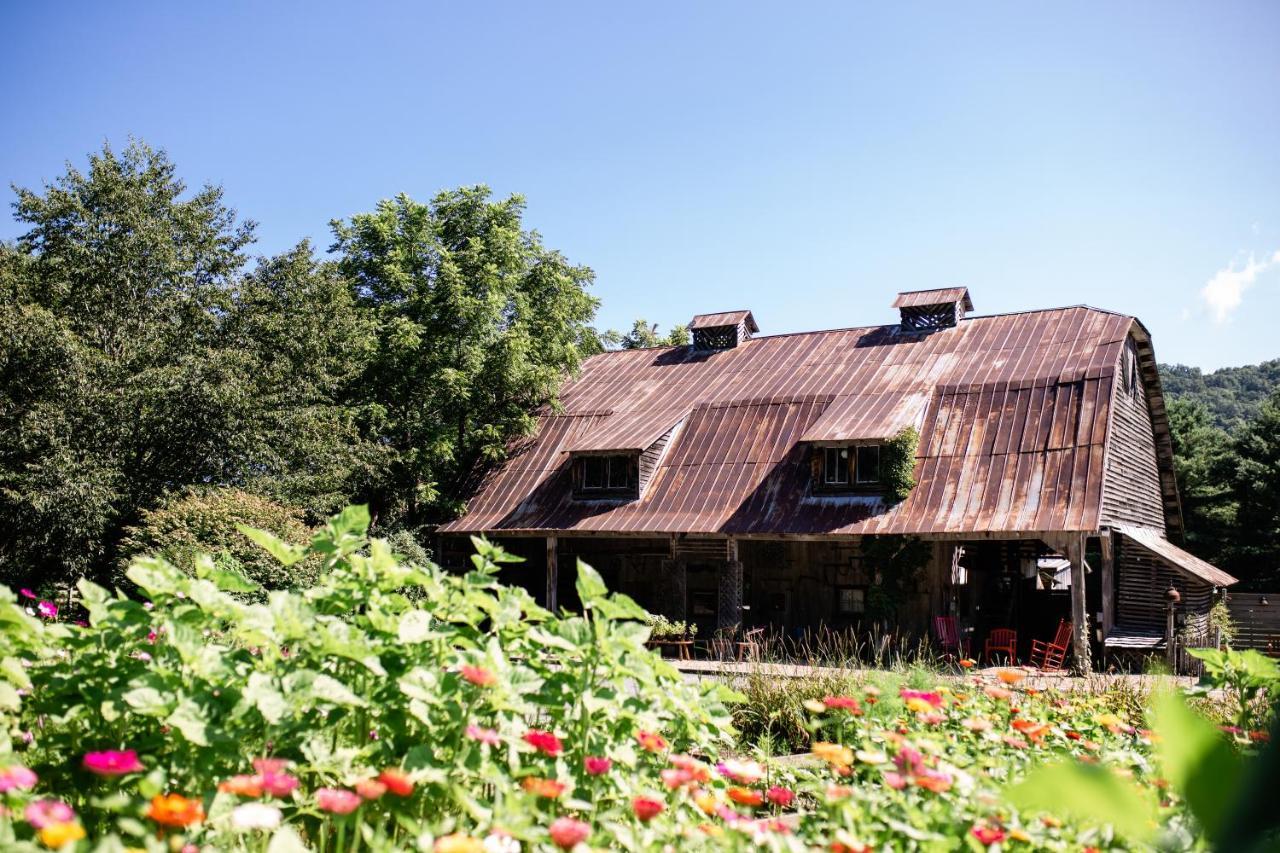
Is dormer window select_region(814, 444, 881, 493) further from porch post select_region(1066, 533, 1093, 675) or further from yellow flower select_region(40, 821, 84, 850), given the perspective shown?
yellow flower select_region(40, 821, 84, 850)

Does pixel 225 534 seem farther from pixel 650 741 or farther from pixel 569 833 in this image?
pixel 569 833

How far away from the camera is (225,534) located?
56.8ft

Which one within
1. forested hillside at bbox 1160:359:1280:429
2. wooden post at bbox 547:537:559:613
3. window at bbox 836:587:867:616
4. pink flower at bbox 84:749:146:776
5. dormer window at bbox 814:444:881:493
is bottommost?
window at bbox 836:587:867:616

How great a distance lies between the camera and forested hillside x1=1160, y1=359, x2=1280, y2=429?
65.2 m

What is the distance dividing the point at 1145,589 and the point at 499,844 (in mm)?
18314

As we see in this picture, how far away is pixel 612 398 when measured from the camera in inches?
990

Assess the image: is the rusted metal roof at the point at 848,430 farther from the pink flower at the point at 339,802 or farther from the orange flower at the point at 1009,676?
the pink flower at the point at 339,802

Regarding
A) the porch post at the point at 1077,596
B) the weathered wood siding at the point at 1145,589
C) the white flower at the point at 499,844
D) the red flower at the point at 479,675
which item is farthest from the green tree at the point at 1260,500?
the white flower at the point at 499,844

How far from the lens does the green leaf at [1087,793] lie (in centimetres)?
67

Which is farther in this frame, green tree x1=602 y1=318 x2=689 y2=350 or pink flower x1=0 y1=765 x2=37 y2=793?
green tree x1=602 y1=318 x2=689 y2=350

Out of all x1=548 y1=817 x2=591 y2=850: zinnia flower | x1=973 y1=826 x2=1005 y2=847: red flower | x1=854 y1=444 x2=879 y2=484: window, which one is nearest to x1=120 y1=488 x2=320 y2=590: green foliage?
x1=854 y1=444 x2=879 y2=484: window

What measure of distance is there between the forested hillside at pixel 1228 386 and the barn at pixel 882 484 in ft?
161

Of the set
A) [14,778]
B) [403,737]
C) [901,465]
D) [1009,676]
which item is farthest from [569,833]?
[901,465]

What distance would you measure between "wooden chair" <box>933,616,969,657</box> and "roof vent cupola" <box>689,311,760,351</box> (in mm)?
10771
